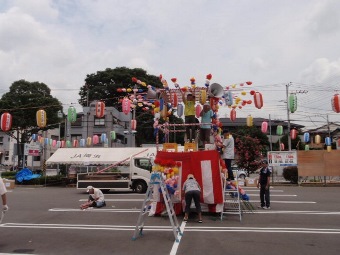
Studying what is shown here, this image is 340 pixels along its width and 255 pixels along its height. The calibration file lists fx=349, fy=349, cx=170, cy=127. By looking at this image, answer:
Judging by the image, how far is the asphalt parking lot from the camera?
7.04 metres

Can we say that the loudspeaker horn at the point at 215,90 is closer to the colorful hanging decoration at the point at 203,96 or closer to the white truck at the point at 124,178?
the colorful hanging decoration at the point at 203,96

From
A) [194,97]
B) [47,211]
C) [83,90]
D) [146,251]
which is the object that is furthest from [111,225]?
[83,90]

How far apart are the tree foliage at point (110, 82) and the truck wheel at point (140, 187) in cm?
2894

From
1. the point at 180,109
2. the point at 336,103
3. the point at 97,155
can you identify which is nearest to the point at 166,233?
the point at 180,109

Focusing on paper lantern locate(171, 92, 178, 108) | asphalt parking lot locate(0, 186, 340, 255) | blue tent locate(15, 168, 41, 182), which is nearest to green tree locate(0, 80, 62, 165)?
blue tent locate(15, 168, 41, 182)

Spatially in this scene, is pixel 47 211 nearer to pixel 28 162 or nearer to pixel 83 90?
pixel 83 90

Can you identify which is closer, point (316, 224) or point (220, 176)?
point (316, 224)

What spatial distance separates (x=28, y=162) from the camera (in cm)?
5778

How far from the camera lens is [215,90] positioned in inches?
457

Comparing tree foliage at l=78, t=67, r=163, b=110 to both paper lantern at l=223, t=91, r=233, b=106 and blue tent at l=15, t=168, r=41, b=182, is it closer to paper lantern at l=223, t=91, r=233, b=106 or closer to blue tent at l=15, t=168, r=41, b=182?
blue tent at l=15, t=168, r=41, b=182

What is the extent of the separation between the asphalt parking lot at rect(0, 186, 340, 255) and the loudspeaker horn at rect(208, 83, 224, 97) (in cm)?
396

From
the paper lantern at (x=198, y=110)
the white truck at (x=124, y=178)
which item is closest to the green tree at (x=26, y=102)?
the white truck at (x=124, y=178)

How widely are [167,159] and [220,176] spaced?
69.0 inches

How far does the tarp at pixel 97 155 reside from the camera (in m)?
24.9
